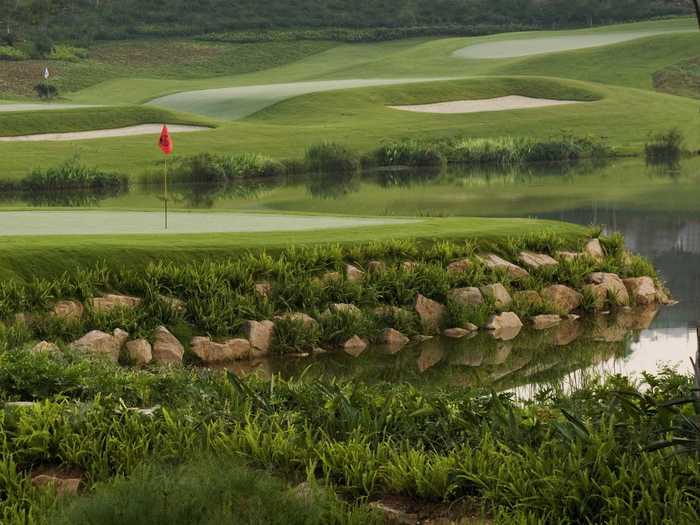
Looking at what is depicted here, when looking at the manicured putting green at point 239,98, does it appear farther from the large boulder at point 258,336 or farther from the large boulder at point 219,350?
the large boulder at point 219,350

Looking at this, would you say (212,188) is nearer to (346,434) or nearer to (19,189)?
(19,189)

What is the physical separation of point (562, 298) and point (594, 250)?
6.45 feet

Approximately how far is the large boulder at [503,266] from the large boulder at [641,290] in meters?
1.99

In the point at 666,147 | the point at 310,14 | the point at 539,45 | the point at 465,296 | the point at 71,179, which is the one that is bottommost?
the point at 666,147

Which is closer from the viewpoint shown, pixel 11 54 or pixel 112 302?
pixel 112 302

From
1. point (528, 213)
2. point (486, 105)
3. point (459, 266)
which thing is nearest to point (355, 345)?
point (459, 266)

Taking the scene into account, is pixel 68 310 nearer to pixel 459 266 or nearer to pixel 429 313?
pixel 429 313

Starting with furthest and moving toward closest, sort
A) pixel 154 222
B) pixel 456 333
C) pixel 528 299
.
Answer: pixel 154 222, pixel 528 299, pixel 456 333

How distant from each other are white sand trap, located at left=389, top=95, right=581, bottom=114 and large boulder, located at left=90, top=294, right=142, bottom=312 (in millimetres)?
46273

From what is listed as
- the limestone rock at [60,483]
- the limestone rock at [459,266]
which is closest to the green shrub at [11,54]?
the limestone rock at [459,266]

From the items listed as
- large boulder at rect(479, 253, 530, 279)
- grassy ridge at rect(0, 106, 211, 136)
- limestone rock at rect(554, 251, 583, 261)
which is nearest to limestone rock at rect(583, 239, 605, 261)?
limestone rock at rect(554, 251, 583, 261)

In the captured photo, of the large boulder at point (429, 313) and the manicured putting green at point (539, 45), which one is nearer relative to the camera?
the large boulder at point (429, 313)

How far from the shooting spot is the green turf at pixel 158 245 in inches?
650

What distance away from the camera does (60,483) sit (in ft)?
29.2
